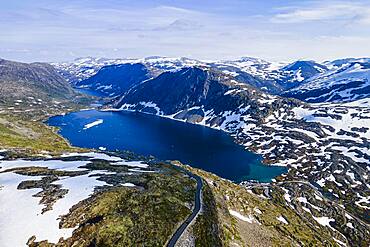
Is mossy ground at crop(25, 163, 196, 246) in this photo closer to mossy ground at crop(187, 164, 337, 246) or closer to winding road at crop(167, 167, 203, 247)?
winding road at crop(167, 167, 203, 247)

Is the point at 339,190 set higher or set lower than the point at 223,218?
Result: lower

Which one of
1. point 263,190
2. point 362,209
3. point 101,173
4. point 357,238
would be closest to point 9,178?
point 101,173

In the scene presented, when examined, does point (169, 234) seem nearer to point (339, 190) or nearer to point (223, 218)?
point (223, 218)

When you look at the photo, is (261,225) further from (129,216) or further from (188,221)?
(129,216)

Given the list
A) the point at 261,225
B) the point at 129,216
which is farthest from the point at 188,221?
the point at 261,225

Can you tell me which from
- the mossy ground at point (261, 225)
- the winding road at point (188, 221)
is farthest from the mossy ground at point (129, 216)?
the mossy ground at point (261, 225)

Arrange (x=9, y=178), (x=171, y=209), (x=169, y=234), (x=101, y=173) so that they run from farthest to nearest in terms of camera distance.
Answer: (x=101, y=173)
(x=9, y=178)
(x=171, y=209)
(x=169, y=234)

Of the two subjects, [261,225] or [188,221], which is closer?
[188,221]

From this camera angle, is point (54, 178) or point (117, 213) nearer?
point (117, 213)

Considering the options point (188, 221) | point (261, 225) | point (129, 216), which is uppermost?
point (129, 216)

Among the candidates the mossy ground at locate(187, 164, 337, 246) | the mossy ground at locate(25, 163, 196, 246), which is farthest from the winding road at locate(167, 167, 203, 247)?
the mossy ground at locate(187, 164, 337, 246)

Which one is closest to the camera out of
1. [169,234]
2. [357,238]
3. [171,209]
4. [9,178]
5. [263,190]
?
[169,234]
